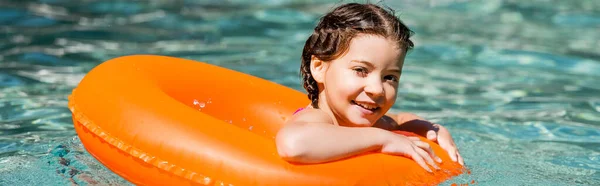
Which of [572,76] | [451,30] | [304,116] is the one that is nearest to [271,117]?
[304,116]

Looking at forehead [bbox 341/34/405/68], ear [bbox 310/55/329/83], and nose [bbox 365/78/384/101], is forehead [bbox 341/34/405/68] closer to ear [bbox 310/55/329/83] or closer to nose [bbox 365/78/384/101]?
nose [bbox 365/78/384/101]

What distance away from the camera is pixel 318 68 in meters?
3.97

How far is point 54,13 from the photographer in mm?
9125

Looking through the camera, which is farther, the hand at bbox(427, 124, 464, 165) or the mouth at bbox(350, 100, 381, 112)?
the hand at bbox(427, 124, 464, 165)

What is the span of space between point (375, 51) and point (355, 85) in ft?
0.56

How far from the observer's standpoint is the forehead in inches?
145

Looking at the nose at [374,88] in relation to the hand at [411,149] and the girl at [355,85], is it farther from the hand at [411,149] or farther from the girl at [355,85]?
the hand at [411,149]

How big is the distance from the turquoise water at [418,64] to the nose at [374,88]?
59cm

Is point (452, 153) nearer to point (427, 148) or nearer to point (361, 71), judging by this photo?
point (427, 148)

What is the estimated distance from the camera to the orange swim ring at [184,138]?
11.1 feet

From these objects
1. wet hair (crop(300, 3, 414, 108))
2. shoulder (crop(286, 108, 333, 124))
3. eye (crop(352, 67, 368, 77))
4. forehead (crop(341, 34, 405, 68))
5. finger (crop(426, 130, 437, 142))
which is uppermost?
wet hair (crop(300, 3, 414, 108))

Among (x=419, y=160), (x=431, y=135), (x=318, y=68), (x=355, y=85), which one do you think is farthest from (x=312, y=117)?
(x=431, y=135)

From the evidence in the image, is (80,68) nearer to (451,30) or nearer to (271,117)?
(271,117)

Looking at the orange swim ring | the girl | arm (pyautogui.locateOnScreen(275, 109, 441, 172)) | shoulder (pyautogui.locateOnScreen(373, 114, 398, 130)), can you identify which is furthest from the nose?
shoulder (pyautogui.locateOnScreen(373, 114, 398, 130))
